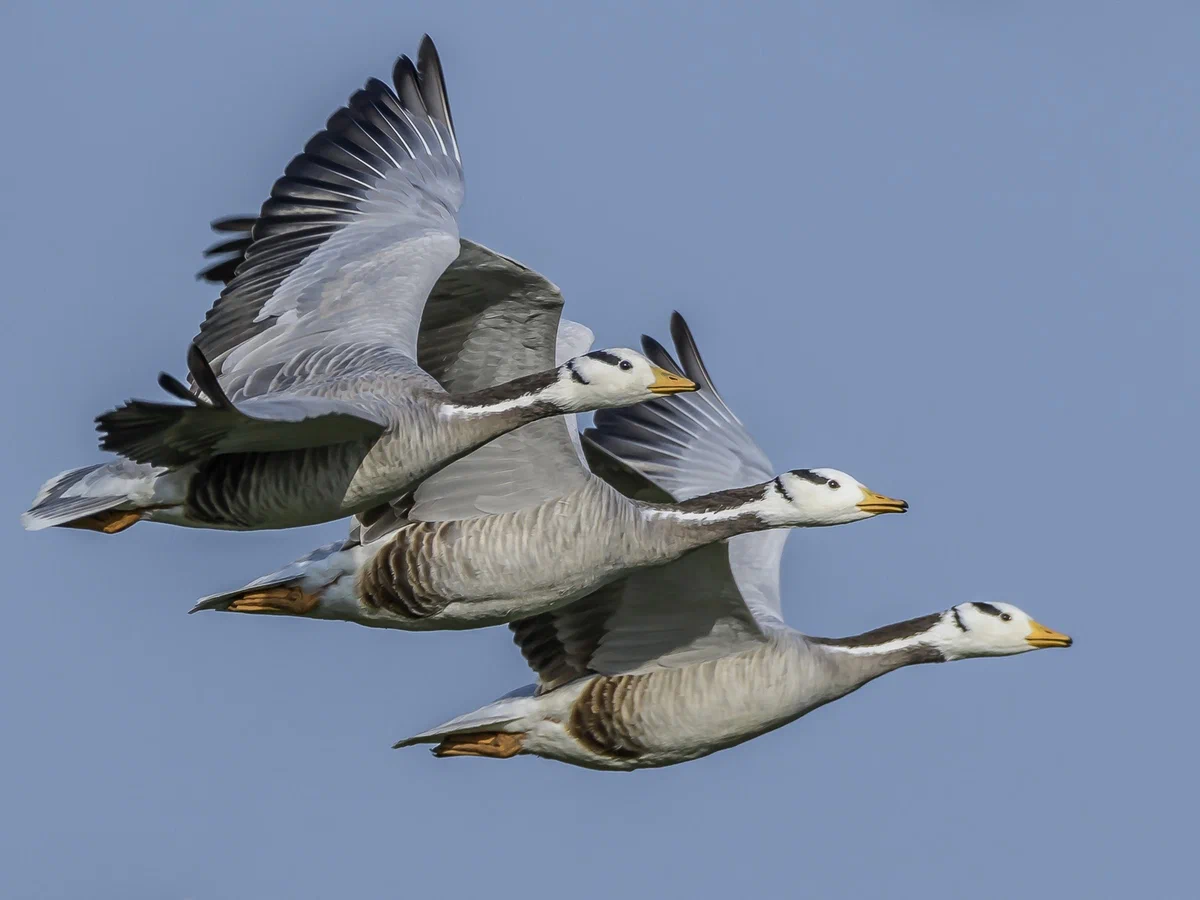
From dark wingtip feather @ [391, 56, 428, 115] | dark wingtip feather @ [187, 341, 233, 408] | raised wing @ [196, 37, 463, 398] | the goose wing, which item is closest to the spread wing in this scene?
the goose wing

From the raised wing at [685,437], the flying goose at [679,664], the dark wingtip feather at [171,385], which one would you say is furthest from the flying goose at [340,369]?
the raised wing at [685,437]

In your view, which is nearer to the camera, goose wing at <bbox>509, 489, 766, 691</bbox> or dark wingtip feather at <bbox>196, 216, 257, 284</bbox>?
goose wing at <bbox>509, 489, 766, 691</bbox>

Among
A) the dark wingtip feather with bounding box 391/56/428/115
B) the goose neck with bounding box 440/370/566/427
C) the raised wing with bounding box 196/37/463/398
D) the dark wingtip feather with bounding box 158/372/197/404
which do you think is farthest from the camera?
the dark wingtip feather with bounding box 391/56/428/115

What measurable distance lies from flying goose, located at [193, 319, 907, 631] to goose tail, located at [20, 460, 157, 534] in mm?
941

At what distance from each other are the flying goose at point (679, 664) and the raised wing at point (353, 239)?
5.82 feet

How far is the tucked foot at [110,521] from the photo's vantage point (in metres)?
12.1

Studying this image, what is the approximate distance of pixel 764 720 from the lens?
12.9m

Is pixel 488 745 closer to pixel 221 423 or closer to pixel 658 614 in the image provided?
pixel 658 614

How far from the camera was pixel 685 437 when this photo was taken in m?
16.5

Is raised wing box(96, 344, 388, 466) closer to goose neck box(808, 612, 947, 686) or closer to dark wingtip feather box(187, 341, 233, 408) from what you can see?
dark wingtip feather box(187, 341, 233, 408)

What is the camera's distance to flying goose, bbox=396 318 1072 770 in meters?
12.9

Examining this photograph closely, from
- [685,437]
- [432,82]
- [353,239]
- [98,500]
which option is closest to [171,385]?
[98,500]

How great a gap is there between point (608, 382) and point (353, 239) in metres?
2.50

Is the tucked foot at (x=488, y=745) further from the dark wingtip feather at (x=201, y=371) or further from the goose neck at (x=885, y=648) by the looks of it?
the dark wingtip feather at (x=201, y=371)
